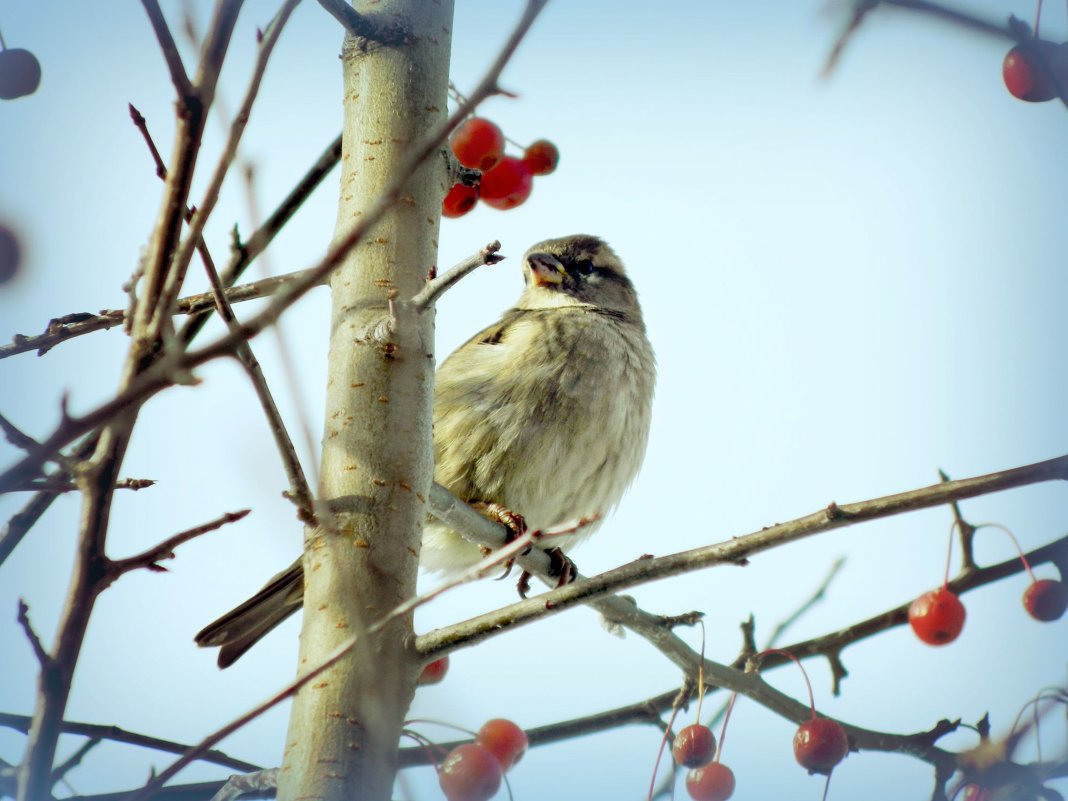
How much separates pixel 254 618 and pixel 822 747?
82.5 inches

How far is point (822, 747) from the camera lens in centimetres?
323

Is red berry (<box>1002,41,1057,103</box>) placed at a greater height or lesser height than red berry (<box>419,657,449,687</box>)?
greater

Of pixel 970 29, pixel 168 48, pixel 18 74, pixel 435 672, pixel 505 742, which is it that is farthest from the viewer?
pixel 435 672

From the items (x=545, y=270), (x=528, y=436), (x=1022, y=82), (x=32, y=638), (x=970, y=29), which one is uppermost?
(x=545, y=270)

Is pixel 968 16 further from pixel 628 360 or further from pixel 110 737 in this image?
pixel 628 360

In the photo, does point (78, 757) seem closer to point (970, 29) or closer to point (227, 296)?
point (227, 296)

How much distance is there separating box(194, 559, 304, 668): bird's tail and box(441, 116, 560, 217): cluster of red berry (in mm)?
1595

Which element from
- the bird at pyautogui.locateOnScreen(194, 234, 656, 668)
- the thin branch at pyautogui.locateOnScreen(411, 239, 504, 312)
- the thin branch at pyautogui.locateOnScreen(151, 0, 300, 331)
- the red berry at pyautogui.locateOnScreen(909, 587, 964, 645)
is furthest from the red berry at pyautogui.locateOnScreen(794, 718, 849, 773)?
the thin branch at pyautogui.locateOnScreen(151, 0, 300, 331)

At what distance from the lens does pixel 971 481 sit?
6.38 feet

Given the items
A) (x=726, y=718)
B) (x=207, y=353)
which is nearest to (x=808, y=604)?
(x=726, y=718)

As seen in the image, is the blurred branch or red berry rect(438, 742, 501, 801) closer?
the blurred branch

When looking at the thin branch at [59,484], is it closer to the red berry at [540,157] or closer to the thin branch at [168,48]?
the thin branch at [168,48]

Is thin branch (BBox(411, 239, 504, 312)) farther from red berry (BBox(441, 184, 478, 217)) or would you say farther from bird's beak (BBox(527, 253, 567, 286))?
bird's beak (BBox(527, 253, 567, 286))

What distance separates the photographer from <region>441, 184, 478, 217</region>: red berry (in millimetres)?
3744
